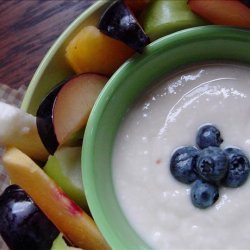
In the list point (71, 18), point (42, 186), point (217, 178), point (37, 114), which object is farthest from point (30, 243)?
point (71, 18)

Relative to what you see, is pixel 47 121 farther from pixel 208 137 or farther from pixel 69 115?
pixel 208 137

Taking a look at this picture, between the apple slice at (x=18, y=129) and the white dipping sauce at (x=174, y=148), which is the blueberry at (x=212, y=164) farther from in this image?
the apple slice at (x=18, y=129)

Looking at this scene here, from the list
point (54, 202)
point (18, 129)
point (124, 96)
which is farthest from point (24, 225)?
point (124, 96)

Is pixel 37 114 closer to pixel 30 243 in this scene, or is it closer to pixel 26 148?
pixel 26 148

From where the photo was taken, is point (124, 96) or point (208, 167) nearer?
point (208, 167)

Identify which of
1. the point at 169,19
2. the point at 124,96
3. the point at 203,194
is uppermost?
the point at 169,19

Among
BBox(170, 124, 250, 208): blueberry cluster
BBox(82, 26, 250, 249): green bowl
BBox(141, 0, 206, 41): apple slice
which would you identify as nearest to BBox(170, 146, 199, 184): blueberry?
BBox(170, 124, 250, 208): blueberry cluster

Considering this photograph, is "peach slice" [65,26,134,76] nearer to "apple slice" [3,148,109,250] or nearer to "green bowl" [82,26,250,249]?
"green bowl" [82,26,250,249]
